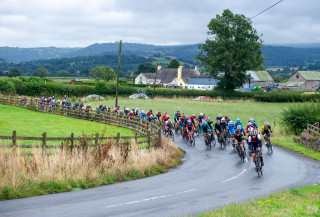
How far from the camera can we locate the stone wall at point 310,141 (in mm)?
26688

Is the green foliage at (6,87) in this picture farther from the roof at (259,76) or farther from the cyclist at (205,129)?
the roof at (259,76)

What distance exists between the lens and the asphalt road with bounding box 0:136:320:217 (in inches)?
453

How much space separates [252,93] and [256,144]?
60315 millimetres

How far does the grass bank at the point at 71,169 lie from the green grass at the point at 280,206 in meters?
6.19

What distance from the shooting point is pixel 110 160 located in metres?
16.8

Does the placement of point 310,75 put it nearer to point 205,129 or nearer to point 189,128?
point 189,128

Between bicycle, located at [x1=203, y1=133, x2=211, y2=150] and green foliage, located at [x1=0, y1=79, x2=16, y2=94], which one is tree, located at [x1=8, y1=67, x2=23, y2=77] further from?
bicycle, located at [x1=203, y1=133, x2=211, y2=150]

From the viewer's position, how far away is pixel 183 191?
14.6 metres

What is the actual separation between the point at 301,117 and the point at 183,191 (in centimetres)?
2342

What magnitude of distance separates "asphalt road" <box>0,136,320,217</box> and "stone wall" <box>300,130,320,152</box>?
3968 mm

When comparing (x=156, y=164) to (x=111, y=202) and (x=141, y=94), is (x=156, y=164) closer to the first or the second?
(x=111, y=202)

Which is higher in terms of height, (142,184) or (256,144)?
(256,144)

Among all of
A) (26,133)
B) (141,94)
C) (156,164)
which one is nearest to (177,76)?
(141,94)

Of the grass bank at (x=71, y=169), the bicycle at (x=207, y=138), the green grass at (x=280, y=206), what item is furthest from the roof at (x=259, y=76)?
the green grass at (x=280, y=206)
